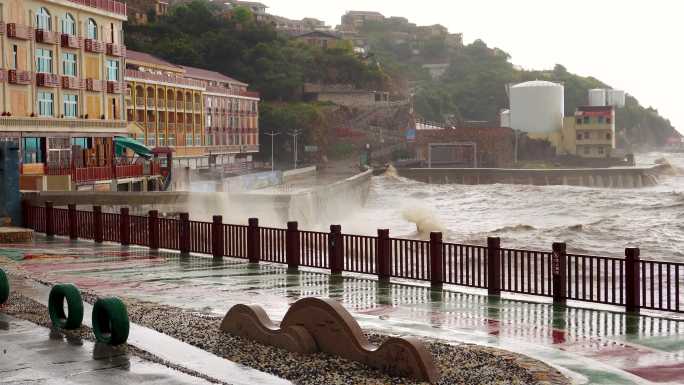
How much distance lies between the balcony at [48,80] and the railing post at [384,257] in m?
37.9

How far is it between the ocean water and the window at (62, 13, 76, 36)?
22.6 m

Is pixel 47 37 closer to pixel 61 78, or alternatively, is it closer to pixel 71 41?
pixel 71 41

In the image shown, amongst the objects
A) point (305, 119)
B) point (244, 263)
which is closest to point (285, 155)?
point (305, 119)

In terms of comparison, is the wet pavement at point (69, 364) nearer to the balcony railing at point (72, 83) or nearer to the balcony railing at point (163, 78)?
the balcony railing at point (72, 83)

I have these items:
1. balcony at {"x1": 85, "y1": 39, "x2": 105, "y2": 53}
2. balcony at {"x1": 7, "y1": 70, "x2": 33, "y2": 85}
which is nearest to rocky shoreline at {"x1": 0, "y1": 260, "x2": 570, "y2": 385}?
balcony at {"x1": 7, "y1": 70, "x2": 33, "y2": 85}

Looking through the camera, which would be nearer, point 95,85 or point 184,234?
point 184,234

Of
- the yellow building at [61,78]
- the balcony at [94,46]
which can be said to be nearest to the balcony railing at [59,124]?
the yellow building at [61,78]

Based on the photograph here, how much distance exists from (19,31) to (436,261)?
127 ft

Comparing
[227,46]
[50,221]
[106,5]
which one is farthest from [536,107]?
[50,221]

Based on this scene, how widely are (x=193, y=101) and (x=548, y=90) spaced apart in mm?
72179

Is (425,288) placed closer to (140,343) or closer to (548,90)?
(140,343)

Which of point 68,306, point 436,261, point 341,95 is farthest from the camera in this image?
point 341,95

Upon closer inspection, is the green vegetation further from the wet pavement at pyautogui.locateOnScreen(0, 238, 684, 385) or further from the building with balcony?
the wet pavement at pyautogui.locateOnScreen(0, 238, 684, 385)

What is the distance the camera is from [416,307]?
17406mm
